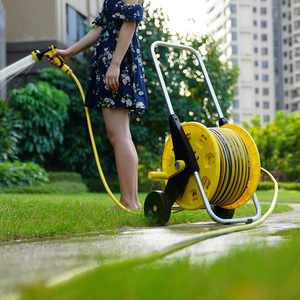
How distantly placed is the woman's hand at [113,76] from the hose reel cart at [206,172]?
64cm

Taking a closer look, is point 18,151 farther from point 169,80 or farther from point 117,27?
point 117,27

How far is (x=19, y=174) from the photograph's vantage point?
8375 mm

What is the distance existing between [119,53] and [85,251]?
192 cm

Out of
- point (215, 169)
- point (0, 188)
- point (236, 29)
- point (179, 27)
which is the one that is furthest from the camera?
point (236, 29)

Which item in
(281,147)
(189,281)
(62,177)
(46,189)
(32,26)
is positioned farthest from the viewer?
(281,147)

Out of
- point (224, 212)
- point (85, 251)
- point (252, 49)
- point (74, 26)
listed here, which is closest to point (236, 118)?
point (252, 49)

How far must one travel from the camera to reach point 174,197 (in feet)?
9.15

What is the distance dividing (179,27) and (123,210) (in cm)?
1158

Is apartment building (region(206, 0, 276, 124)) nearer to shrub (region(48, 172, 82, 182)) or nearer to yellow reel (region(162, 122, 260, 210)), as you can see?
shrub (region(48, 172, 82, 182))

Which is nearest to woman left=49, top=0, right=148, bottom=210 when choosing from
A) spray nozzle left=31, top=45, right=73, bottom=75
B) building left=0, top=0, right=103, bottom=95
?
spray nozzle left=31, top=45, right=73, bottom=75

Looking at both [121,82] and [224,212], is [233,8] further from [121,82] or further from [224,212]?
[224,212]

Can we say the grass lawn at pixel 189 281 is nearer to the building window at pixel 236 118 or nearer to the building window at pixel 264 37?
the building window at pixel 236 118

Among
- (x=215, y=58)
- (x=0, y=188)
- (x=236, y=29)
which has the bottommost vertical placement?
(x=0, y=188)

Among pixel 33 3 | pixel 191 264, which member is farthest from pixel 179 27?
pixel 191 264
